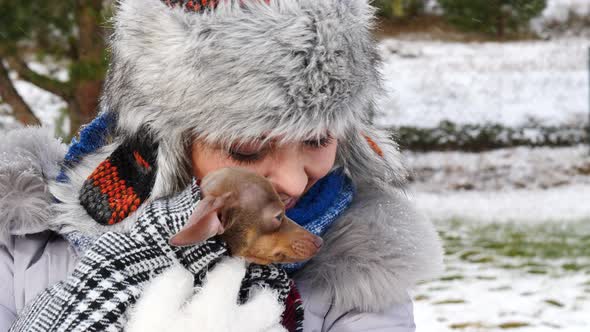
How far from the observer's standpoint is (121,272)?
1.66 m

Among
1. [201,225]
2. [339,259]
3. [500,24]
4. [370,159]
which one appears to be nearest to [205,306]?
[201,225]

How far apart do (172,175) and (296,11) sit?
468 millimetres

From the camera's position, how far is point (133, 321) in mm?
1614

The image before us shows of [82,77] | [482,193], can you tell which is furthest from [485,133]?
[82,77]

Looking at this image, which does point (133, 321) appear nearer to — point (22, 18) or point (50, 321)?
point (50, 321)

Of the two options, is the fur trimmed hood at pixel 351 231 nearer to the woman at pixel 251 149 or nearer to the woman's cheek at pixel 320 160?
the woman at pixel 251 149

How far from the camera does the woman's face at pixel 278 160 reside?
1.84m

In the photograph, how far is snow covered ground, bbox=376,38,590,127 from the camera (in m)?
9.84

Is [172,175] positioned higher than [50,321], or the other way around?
[172,175]

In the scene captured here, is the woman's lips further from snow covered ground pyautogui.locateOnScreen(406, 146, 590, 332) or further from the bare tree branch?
the bare tree branch

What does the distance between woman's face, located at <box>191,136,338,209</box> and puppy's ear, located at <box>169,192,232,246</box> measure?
0.75 ft

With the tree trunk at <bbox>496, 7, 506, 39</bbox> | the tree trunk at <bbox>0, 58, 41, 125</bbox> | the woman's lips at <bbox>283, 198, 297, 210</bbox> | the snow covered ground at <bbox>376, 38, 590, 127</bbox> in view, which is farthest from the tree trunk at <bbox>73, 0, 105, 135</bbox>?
the tree trunk at <bbox>496, 7, 506, 39</bbox>

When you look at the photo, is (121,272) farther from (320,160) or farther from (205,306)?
(320,160)

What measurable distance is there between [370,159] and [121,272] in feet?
2.44
